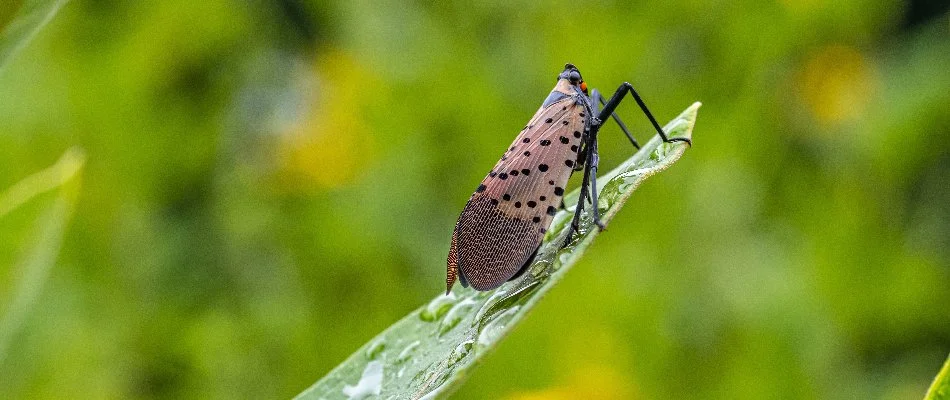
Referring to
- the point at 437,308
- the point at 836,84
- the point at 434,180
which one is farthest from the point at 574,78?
the point at 836,84

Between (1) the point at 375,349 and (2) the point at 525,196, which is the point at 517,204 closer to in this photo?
(2) the point at 525,196

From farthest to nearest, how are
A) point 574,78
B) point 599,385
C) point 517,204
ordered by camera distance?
point 599,385 < point 574,78 < point 517,204

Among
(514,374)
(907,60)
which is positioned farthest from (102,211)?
(907,60)

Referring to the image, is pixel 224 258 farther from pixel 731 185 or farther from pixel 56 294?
pixel 731 185

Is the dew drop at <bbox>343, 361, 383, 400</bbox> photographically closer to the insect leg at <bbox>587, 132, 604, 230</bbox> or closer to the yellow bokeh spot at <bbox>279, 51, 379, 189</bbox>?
the insect leg at <bbox>587, 132, 604, 230</bbox>

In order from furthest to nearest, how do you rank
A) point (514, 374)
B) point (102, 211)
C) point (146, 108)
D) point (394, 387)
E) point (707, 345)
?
1. point (146, 108)
2. point (102, 211)
3. point (707, 345)
4. point (514, 374)
5. point (394, 387)
